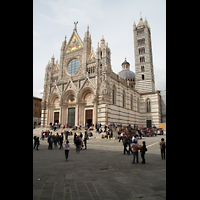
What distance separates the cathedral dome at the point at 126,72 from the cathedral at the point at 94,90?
26.5ft

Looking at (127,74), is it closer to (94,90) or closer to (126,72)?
(126,72)

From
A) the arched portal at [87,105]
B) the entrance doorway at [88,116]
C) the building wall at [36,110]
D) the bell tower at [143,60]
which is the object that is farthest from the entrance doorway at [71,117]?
the bell tower at [143,60]

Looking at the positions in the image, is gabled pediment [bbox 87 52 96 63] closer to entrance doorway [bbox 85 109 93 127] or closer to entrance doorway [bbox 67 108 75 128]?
entrance doorway [bbox 85 109 93 127]

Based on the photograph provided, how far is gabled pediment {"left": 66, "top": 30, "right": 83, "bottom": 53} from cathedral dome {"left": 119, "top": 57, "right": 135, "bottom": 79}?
67.2ft

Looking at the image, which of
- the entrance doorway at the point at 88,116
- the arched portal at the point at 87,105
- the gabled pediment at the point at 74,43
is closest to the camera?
the arched portal at the point at 87,105

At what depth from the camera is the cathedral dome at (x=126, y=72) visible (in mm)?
47463

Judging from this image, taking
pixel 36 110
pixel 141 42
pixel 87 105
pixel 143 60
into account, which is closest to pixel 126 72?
pixel 143 60

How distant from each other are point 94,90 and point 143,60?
2105 cm

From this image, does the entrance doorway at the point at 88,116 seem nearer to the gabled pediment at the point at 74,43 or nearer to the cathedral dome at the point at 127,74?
the gabled pediment at the point at 74,43

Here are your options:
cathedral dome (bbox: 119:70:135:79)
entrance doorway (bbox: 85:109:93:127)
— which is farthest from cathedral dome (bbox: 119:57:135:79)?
entrance doorway (bbox: 85:109:93:127)
